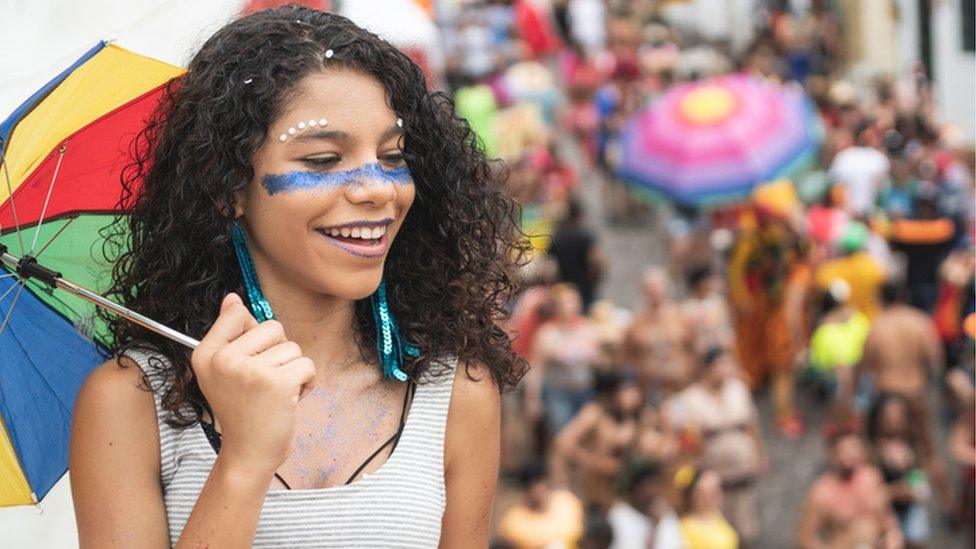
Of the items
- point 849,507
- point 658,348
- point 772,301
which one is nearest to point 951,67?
point 772,301

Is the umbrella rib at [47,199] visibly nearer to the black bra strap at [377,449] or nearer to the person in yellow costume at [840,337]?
the black bra strap at [377,449]

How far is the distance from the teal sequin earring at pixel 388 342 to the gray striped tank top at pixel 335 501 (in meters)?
0.12

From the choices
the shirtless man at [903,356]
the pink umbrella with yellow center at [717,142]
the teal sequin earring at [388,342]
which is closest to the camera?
the teal sequin earring at [388,342]

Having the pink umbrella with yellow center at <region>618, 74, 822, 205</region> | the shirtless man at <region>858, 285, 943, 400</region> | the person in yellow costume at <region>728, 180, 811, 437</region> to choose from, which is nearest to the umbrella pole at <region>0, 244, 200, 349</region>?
the shirtless man at <region>858, 285, 943, 400</region>

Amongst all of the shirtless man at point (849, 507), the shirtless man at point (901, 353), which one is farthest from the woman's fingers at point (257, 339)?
the shirtless man at point (901, 353)

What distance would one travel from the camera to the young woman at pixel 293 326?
225 cm

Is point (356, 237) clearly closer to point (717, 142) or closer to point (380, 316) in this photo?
point (380, 316)

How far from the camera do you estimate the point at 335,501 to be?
2307mm

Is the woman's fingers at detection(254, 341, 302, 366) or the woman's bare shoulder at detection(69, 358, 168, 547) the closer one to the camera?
the woman's fingers at detection(254, 341, 302, 366)

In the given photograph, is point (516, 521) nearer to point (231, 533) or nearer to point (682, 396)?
point (682, 396)

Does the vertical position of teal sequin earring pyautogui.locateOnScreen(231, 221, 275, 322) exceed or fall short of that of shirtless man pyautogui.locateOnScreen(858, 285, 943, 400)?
it exceeds it

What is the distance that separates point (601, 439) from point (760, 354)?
8.50 ft

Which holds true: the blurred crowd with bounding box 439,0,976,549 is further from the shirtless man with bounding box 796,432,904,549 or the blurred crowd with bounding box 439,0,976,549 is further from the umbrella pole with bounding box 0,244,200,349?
the umbrella pole with bounding box 0,244,200,349

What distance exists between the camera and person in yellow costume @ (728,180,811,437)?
38.6ft
